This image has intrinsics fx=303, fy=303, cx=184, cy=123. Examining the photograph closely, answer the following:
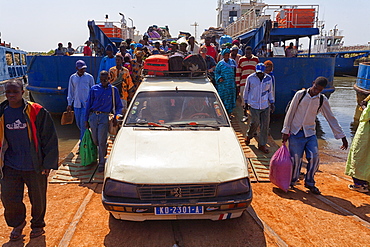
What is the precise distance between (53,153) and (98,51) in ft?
30.9

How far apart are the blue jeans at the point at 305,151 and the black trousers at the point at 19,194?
3435 mm

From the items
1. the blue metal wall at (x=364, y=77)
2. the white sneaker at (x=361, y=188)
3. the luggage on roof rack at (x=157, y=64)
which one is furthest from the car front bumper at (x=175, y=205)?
the blue metal wall at (x=364, y=77)

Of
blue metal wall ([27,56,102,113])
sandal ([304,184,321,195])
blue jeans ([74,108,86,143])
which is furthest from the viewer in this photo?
blue metal wall ([27,56,102,113])

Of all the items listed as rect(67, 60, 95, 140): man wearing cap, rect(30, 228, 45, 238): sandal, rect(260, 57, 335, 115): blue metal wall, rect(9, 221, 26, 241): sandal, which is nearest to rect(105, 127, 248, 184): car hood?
rect(30, 228, 45, 238): sandal

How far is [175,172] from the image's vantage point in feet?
10.5

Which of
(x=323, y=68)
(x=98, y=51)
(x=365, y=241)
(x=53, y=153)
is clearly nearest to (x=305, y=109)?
(x=365, y=241)

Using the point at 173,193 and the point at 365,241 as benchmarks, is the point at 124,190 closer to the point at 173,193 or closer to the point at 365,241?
the point at 173,193

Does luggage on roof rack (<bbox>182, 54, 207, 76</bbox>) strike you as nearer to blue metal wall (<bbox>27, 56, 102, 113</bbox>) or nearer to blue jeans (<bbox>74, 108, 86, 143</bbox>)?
blue jeans (<bbox>74, 108, 86, 143</bbox>)

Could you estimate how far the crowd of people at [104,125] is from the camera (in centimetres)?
316

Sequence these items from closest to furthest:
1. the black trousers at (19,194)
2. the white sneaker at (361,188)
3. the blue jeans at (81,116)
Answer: the black trousers at (19,194), the white sneaker at (361,188), the blue jeans at (81,116)

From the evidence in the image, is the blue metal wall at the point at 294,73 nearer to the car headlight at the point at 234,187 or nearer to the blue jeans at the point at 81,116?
the blue jeans at the point at 81,116

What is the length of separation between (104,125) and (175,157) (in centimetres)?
217

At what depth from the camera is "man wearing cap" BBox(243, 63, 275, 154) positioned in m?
5.79

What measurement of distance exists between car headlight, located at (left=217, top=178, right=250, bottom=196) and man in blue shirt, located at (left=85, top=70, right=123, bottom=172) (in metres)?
2.51
